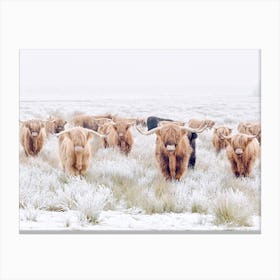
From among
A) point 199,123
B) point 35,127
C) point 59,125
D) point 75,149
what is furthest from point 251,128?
point 35,127

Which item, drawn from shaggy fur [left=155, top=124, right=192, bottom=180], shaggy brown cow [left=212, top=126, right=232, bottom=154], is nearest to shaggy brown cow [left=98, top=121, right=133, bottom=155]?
→ shaggy fur [left=155, top=124, right=192, bottom=180]

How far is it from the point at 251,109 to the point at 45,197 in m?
1.86

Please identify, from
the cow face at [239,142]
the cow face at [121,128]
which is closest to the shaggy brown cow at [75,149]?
Answer: the cow face at [121,128]

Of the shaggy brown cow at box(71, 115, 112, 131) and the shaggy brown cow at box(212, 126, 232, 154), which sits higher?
the shaggy brown cow at box(71, 115, 112, 131)

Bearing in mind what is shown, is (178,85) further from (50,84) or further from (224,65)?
(50,84)

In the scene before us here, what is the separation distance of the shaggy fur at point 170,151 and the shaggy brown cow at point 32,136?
98 centimetres

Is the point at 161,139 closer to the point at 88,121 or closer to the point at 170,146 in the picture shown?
the point at 170,146

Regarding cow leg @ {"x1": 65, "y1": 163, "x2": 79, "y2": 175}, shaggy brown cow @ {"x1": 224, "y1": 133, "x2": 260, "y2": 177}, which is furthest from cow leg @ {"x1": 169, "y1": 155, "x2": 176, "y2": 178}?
cow leg @ {"x1": 65, "y1": 163, "x2": 79, "y2": 175}

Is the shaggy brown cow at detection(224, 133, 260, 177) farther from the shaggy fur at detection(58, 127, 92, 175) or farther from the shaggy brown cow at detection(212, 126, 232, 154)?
the shaggy fur at detection(58, 127, 92, 175)

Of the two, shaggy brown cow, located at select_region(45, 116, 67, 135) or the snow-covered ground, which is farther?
shaggy brown cow, located at select_region(45, 116, 67, 135)

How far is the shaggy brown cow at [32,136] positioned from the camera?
19.7 ft

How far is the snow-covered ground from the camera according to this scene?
5.91 meters

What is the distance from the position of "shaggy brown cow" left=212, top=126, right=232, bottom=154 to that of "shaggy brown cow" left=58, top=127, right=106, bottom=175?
964mm

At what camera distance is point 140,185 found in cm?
598
